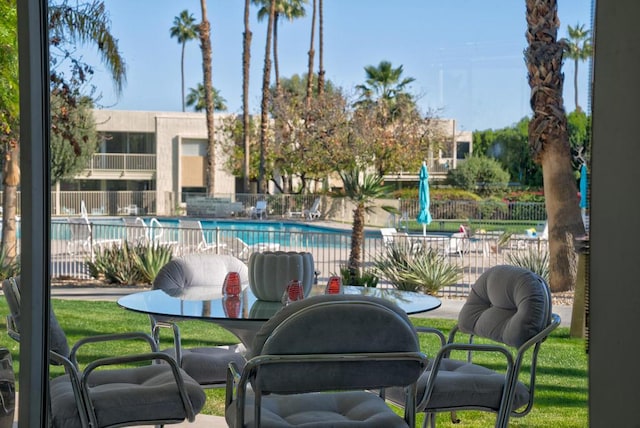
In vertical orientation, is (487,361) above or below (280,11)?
below

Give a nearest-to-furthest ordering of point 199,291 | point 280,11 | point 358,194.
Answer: point 199,291 < point 358,194 < point 280,11

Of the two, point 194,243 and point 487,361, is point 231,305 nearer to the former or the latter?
point 487,361

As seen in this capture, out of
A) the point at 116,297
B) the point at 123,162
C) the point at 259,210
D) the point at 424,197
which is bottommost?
the point at 116,297

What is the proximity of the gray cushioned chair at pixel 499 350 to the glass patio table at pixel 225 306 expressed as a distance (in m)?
0.19

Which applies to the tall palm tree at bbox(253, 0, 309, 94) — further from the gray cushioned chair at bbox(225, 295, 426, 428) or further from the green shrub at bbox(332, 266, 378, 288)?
the gray cushioned chair at bbox(225, 295, 426, 428)

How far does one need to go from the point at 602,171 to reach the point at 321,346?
32.1 inches

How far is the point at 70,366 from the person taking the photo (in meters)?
2.19

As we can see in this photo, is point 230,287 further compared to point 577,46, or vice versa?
point 577,46

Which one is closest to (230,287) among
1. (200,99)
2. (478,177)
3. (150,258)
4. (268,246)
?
(150,258)

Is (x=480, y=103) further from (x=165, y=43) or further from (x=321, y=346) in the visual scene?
(x=321, y=346)

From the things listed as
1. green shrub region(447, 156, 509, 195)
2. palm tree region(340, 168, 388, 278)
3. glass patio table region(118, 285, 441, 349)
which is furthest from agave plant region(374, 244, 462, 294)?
green shrub region(447, 156, 509, 195)

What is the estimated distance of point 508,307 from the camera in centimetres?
285

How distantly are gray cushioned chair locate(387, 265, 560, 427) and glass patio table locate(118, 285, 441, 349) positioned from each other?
0.19 m

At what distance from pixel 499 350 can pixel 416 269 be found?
5.77 meters
